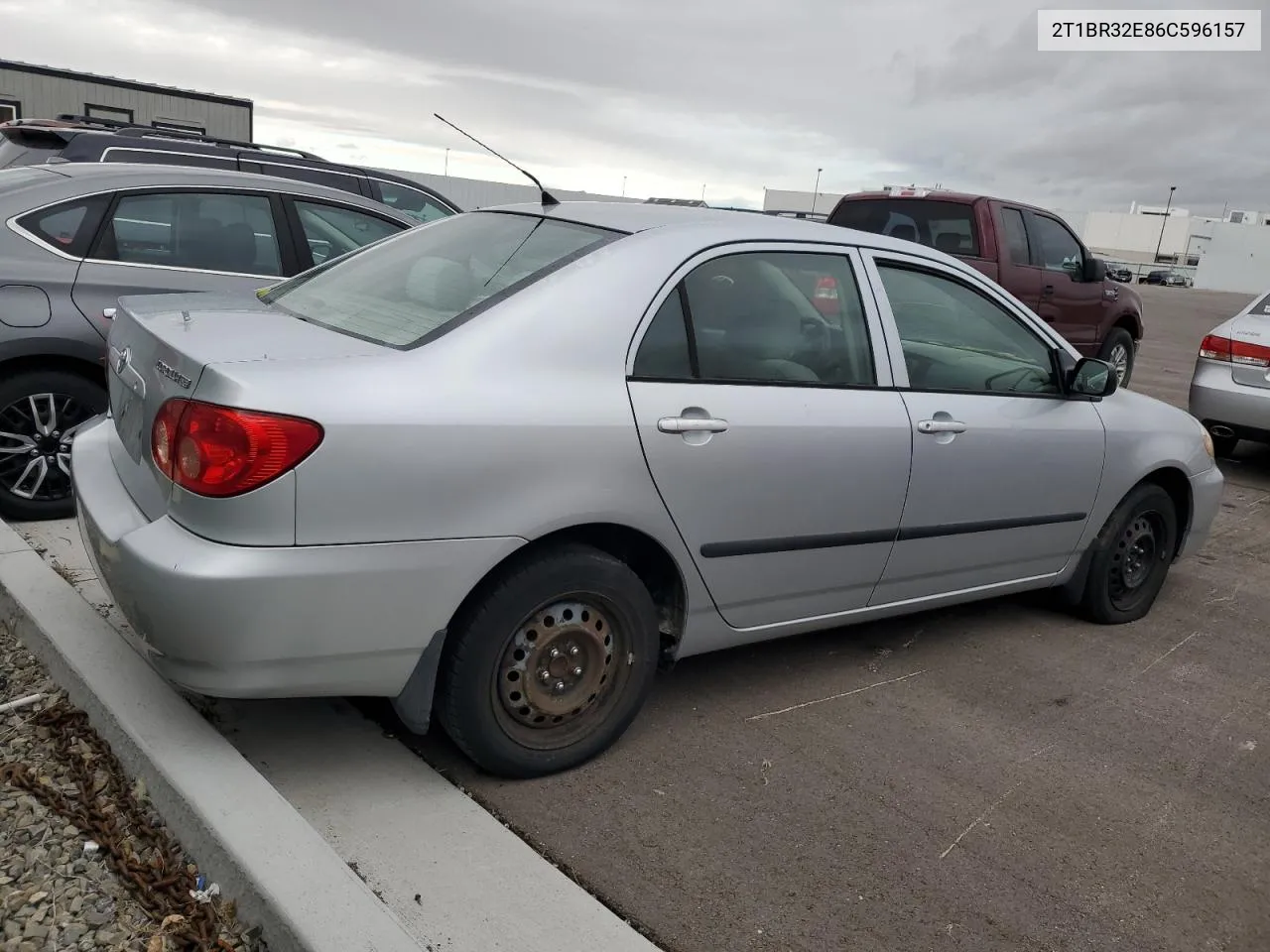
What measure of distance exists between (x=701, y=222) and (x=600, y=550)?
115cm

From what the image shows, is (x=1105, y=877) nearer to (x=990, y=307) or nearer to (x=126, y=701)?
(x=990, y=307)

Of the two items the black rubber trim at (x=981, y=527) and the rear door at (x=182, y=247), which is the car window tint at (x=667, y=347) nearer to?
the black rubber trim at (x=981, y=527)

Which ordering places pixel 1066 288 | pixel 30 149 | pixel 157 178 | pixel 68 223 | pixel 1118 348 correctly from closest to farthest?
pixel 68 223 → pixel 157 178 → pixel 30 149 → pixel 1066 288 → pixel 1118 348

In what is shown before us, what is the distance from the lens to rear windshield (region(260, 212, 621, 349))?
3082 millimetres

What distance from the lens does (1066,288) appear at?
9859 mm

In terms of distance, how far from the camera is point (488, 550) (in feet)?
9.21

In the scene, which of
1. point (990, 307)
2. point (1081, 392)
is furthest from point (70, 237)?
point (1081, 392)

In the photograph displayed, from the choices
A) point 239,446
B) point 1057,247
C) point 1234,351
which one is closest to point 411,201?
point 1057,247

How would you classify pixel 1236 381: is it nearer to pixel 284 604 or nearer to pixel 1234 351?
pixel 1234 351

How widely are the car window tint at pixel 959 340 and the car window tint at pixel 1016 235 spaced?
520 cm

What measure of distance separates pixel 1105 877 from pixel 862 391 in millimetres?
1606

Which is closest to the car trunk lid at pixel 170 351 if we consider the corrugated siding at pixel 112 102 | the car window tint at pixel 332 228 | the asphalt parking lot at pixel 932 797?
the asphalt parking lot at pixel 932 797

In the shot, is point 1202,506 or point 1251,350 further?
point 1251,350

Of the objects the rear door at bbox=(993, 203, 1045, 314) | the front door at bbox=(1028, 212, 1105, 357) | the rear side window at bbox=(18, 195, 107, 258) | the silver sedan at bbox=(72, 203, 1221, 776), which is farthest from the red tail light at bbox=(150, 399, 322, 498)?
the front door at bbox=(1028, 212, 1105, 357)
